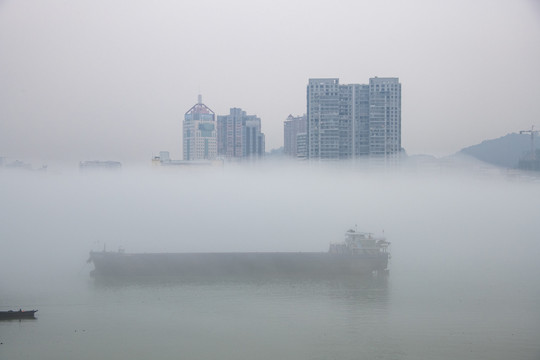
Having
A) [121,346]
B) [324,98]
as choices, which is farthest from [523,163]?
[121,346]

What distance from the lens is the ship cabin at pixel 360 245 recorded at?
9297 millimetres

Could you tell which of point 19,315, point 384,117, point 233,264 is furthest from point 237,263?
point 384,117

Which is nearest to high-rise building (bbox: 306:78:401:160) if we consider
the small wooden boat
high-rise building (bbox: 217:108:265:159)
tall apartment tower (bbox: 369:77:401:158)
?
tall apartment tower (bbox: 369:77:401:158)

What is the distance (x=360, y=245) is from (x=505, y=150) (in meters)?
4.57

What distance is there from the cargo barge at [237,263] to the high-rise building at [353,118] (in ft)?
12.9

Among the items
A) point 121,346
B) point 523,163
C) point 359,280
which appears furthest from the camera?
point 523,163

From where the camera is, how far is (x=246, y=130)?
46.3ft

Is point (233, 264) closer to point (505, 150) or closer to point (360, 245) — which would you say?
point (360, 245)

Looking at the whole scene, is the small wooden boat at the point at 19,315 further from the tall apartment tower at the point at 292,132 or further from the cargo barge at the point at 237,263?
the tall apartment tower at the point at 292,132

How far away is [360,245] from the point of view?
938 cm

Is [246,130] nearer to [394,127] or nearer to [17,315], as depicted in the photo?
[394,127]

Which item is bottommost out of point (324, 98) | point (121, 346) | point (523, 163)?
A: point (121, 346)

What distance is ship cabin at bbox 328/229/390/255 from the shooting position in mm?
9297

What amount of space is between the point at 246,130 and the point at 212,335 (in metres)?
8.92
